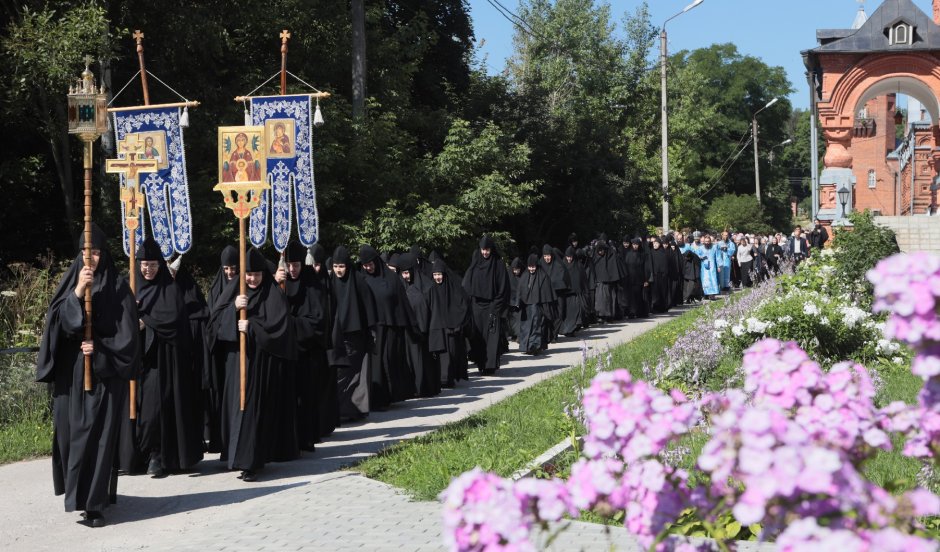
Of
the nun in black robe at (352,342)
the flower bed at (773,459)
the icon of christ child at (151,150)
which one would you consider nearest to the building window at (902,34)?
the nun in black robe at (352,342)

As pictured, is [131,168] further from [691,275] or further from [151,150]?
[691,275]

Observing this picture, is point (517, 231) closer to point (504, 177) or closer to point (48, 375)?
point (504, 177)

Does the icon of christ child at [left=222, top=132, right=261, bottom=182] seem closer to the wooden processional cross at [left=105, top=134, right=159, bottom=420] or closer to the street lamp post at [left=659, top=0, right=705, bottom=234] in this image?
the wooden processional cross at [left=105, top=134, right=159, bottom=420]

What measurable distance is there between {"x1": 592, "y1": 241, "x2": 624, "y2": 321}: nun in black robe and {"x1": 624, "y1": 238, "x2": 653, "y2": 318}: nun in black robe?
978 mm

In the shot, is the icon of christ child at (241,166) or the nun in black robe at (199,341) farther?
the icon of christ child at (241,166)

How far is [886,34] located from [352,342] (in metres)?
29.2

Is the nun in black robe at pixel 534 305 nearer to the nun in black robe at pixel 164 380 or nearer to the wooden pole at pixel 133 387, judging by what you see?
the nun in black robe at pixel 164 380

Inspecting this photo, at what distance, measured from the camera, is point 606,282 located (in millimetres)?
25172

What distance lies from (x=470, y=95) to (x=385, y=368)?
Result: 20.4 metres

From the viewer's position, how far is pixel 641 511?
3080mm

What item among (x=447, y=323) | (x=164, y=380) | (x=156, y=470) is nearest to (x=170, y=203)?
(x=447, y=323)

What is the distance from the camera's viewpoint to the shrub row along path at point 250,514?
697 centimetres

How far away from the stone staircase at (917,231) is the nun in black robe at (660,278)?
17.3 ft

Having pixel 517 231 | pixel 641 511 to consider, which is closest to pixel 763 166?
pixel 517 231
